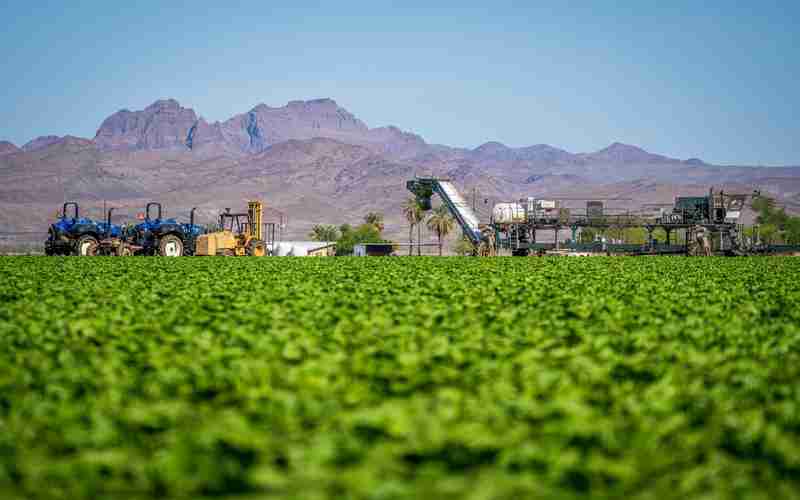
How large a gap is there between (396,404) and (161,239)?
41350 millimetres

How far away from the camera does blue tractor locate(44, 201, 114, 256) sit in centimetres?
4478

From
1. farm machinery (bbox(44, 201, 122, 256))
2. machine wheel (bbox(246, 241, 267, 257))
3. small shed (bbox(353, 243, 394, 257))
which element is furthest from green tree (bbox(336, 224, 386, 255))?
farm machinery (bbox(44, 201, 122, 256))

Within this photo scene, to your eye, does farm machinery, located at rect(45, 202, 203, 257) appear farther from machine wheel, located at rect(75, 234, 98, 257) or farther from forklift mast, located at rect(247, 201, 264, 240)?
forklift mast, located at rect(247, 201, 264, 240)

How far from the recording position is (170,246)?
45.9m

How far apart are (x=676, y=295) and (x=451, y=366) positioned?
1005 cm

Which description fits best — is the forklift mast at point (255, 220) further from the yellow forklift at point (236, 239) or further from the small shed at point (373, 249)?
the small shed at point (373, 249)

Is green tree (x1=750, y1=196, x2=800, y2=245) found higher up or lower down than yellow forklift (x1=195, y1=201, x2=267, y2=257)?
higher up

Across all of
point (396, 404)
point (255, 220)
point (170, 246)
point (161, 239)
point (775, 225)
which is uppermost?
point (775, 225)

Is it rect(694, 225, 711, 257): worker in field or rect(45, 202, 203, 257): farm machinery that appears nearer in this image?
rect(45, 202, 203, 257): farm machinery

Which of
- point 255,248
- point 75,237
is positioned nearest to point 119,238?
point 75,237

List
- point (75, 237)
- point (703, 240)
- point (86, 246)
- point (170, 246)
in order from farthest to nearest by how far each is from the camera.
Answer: point (703, 240)
point (170, 246)
point (75, 237)
point (86, 246)

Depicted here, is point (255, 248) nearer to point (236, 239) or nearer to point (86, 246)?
point (236, 239)

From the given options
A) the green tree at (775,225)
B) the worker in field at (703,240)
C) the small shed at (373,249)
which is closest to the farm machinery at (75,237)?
the small shed at (373,249)

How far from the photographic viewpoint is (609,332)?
11.2m
